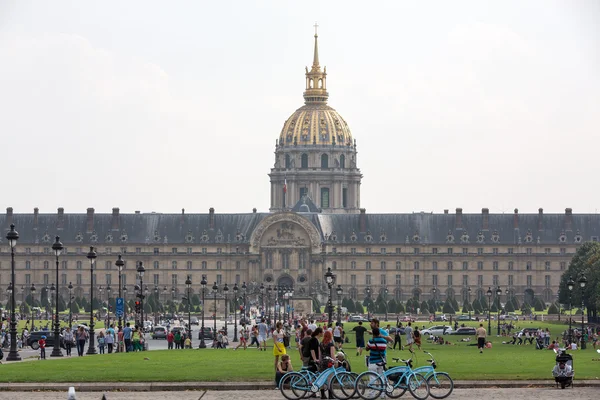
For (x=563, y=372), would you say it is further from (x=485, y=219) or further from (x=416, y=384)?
(x=485, y=219)

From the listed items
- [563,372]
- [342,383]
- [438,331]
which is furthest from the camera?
[438,331]

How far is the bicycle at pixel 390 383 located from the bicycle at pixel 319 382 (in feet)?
1.30

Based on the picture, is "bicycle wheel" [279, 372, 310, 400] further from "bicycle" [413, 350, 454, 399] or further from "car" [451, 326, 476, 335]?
"car" [451, 326, 476, 335]

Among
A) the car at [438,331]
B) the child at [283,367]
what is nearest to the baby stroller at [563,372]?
the child at [283,367]

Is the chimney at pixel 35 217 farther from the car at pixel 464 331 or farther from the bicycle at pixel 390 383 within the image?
the bicycle at pixel 390 383

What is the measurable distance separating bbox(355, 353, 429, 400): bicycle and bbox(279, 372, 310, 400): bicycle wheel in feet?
4.10

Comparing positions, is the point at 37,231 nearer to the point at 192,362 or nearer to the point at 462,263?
the point at 462,263

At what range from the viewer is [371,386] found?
3828 centimetres

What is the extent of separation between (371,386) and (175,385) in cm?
598

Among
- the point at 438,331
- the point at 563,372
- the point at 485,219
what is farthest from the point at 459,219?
the point at 563,372

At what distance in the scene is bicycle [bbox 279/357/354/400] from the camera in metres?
38.4

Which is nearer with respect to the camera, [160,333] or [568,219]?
[160,333]

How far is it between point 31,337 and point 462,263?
106m

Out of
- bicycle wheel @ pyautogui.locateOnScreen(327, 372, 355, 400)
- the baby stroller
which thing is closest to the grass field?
the baby stroller
